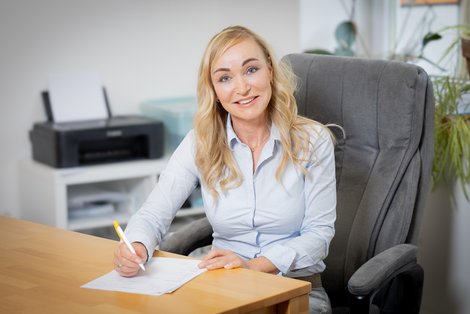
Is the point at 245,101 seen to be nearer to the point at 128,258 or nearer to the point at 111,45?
the point at 128,258

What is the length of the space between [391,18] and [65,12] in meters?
1.93

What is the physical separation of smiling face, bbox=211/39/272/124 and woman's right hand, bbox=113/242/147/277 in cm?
48

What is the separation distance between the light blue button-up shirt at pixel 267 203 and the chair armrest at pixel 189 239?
239 millimetres

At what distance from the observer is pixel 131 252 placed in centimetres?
190

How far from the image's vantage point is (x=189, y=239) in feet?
8.27

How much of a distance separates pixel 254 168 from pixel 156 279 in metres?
0.53

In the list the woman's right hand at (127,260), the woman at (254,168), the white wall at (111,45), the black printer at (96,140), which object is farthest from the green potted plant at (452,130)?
the white wall at (111,45)

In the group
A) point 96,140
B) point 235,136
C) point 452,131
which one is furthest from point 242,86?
point 96,140

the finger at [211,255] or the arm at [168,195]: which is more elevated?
the arm at [168,195]

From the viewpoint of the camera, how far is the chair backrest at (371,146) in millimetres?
2432

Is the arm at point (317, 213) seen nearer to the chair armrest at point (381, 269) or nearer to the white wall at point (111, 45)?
the chair armrest at point (381, 269)

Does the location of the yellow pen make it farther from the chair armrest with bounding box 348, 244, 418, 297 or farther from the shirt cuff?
the chair armrest with bounding box 348, 244, 418, 297

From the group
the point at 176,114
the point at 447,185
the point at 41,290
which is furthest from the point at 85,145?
the point at 41,290

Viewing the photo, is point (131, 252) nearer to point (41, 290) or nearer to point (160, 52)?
point (41, 290)
